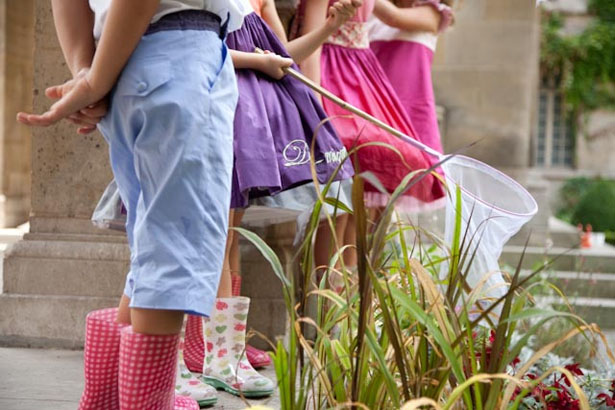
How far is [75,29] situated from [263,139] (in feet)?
2.05

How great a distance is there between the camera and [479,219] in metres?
2.34

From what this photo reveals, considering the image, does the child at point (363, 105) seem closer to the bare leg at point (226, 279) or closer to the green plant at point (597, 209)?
the bare leg at point (226, 279)

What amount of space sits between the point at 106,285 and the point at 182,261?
1704 mm

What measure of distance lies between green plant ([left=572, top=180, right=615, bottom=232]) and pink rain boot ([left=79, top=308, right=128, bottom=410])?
569 inches

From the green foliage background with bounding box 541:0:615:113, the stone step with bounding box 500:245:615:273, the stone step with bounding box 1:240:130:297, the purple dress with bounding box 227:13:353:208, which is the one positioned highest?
the green foliage background with bounding box 541:0:615:113

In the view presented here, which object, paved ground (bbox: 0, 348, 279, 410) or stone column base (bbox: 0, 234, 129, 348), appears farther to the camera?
stone column base (bbox: 0, 234, 129, 348)

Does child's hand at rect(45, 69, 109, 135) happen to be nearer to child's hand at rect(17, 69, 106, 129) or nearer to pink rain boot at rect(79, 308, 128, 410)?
child's hand at rect(17, 69, 106, 129)

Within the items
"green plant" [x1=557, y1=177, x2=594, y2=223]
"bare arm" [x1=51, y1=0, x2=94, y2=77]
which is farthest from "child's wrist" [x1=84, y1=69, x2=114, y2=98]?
"green plant" [x1=557, y1=177, x2=594, y2=223]

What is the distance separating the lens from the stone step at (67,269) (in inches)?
133

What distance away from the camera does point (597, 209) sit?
1603 cm

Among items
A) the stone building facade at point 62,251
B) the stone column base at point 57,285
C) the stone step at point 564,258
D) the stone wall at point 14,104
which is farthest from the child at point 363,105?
the stone wall at point 14,104

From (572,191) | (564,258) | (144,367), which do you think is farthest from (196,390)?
(572,191)

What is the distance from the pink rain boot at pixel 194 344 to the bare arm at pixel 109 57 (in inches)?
49.1

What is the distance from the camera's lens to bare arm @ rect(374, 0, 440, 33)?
3604 mm
